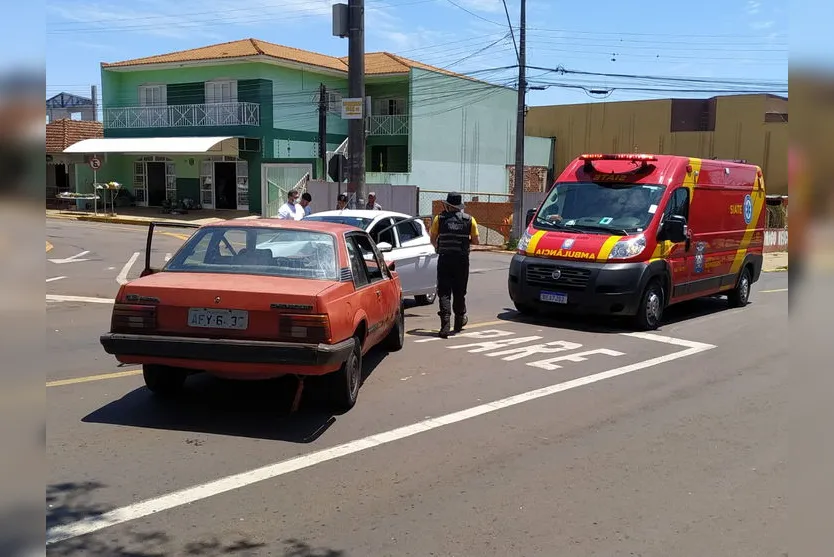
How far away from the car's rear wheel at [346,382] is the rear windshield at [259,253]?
2.35 feet

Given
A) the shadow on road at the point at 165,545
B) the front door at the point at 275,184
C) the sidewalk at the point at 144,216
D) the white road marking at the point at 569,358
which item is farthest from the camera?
the sidewalk at the point at 144,216

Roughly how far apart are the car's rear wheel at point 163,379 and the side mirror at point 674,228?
278 inches

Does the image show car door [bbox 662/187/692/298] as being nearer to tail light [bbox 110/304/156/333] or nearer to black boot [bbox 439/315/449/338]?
black boot [bbox 439/315/449/338]

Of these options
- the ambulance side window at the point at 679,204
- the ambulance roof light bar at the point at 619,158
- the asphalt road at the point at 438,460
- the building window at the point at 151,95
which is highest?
the building window at the point at 151,95

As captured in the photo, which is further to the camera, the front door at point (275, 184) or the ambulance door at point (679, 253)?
the front door at point (275, 184)

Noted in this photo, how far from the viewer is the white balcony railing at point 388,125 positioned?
38.2m

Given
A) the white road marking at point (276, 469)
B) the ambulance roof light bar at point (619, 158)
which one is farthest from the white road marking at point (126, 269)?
the white road marking at point (276, 469)

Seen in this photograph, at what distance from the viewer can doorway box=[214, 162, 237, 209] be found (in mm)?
36781

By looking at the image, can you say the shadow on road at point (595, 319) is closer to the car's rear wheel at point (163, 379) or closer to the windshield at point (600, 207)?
the windshield at point (600, 207)

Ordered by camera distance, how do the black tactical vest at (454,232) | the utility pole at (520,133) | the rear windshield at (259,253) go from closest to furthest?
1. the rear windshield at (259,253)
2. the black tactical vest at (454,232)
3. the utility pole at (520,133)

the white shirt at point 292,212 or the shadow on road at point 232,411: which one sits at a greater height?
the white shirt at point 292,212

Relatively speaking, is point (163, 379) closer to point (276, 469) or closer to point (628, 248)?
point (276, 469)
